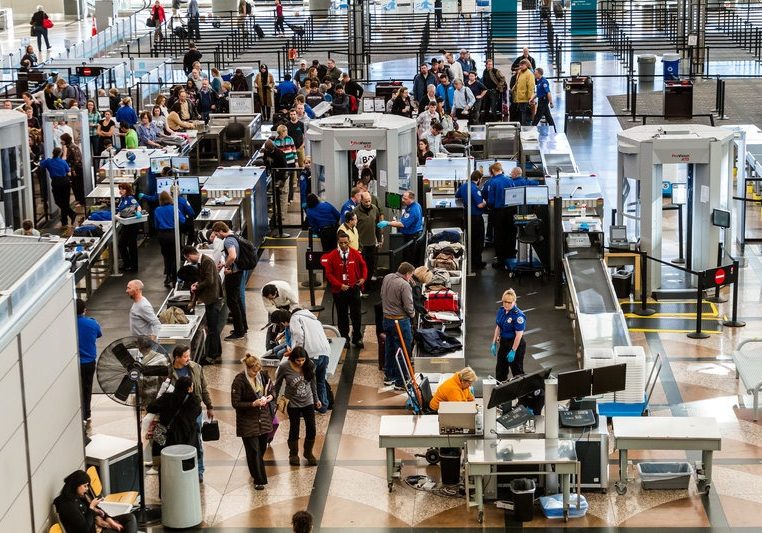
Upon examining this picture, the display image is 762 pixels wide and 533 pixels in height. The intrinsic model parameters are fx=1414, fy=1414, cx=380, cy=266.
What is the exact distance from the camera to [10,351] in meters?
11.0

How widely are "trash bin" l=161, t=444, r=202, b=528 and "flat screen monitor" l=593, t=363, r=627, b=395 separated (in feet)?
12.8

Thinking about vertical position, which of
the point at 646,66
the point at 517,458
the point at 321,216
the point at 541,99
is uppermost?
the point at 646,66

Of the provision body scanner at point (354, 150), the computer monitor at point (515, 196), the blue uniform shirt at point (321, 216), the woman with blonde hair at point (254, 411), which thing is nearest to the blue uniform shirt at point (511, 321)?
the woman with blonde hair at point (254, 411)

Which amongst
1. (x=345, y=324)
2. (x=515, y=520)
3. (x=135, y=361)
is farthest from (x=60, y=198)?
(x=515, y=520)

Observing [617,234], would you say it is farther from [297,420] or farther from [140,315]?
[297,420]

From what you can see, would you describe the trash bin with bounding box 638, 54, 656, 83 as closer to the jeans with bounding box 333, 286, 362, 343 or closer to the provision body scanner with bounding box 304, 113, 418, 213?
the provision body scanner with bounding box 304, 113, 418, 213

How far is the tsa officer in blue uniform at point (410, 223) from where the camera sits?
69.6 ft

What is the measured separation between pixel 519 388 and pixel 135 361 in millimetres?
3633

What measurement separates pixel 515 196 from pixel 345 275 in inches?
170

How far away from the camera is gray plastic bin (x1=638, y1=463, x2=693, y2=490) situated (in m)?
14.0

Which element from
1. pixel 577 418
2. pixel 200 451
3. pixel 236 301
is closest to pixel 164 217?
pixel 236 301

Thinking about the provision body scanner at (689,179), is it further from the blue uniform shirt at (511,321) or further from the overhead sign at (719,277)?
the blue uniform shirt at (511,321)

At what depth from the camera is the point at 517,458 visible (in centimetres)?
1352

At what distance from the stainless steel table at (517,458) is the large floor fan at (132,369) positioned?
10.0ft
